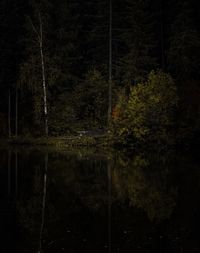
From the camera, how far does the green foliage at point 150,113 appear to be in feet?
121

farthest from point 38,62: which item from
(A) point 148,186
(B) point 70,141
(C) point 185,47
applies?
(A) point 148,186

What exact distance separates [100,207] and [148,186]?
4080 millimetres

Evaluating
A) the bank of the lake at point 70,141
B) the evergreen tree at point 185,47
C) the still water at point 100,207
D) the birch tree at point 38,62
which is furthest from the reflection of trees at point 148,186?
the birch tree at point 38,62

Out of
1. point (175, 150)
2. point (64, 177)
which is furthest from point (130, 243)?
point (175, 150)

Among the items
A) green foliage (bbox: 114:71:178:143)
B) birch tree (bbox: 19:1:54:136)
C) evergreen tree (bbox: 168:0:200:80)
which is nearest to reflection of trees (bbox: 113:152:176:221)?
green foliage (bbox: 114:71:178:143)

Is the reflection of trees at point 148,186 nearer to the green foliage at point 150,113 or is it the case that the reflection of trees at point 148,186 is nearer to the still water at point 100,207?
the still water at point 100,207

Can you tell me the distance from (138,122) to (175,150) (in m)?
3.69

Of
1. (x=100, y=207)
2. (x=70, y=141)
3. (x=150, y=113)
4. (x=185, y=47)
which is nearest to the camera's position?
(x=100, y=207)

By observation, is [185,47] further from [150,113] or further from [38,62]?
[38,62]

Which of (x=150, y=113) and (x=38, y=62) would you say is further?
(x=38, y=62)

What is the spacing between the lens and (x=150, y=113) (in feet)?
122

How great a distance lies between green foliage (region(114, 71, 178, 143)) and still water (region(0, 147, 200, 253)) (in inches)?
389

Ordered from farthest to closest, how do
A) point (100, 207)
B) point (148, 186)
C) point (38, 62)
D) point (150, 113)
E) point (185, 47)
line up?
point (38, 62), point (185, 47), point (150, 113), point (148, 186), point (100, 207)

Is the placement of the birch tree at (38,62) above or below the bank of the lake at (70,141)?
above
